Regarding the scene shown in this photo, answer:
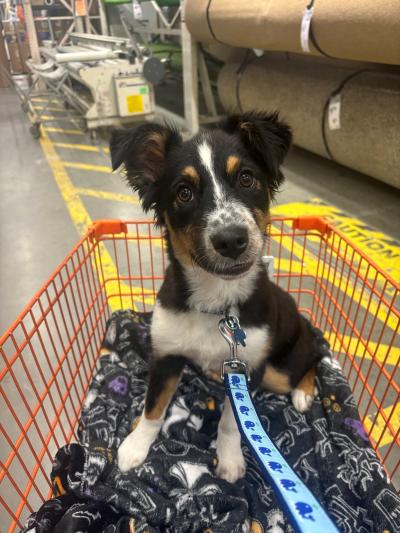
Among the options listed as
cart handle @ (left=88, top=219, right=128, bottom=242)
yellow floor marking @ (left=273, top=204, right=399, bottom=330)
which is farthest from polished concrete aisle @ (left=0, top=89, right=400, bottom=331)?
Result: cart handle @ (left=88, top=219, right=128, bottom=242)

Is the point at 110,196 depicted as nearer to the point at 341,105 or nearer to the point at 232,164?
the point at 341,105

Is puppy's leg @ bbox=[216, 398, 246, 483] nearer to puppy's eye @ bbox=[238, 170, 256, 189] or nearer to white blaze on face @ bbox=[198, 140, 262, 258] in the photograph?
white blaze on face @ bbox=[198, 140, 262, 258]

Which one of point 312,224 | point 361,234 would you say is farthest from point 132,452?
point 361,234

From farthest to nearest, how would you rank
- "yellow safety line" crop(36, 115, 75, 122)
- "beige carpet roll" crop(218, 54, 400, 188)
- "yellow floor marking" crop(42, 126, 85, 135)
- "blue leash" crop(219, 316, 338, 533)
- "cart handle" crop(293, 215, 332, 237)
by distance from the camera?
"yellow safety line" crop(36, 115, 75, 122), "yellow floor marking" crop(42, 126, 85, 135), "beige carpet roll" crop(218, 54, 400, 188), "cart handle" crop(293, 215, 332, 237), "blue leash" crop(219, 316, 338, 533)

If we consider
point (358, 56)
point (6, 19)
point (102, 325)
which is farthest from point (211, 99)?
point (6, 19)

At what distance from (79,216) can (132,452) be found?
2.61 metres

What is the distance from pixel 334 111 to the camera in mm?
3924

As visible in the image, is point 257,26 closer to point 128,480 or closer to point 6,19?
point 128,480

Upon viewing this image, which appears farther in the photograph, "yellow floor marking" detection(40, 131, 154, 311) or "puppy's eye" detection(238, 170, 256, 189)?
"yellow floor marking" detection(40, 131, 154, 311)

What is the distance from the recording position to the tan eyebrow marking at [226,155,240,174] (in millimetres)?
1381

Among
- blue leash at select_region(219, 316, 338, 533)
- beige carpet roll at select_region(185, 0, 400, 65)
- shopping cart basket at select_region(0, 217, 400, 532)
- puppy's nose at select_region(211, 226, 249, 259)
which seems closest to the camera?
blue leash at select_region(219, 316, 338, 533)

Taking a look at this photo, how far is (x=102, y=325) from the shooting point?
235 centimetres

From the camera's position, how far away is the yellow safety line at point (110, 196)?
4.15 meters

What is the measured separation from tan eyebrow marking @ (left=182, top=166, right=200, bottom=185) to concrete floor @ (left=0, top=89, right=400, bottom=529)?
1730 millimetres
